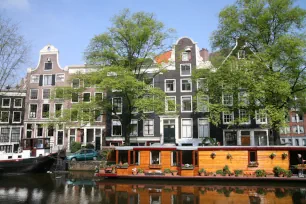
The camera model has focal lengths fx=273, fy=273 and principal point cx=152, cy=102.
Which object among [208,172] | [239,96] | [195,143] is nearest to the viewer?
[208,172]

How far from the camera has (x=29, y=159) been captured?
23.8 metres

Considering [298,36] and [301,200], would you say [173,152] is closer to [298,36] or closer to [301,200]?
[301,200]

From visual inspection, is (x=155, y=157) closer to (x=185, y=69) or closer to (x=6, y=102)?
(x=185, y=69)

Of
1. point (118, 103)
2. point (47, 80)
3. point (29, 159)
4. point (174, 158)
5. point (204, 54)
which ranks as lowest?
point (29, 159)

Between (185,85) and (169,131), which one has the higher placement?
(185,85)

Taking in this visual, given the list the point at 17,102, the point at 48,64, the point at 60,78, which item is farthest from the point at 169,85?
the point at 17,102

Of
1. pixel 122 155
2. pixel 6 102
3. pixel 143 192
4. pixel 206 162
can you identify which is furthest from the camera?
pixel 6 102

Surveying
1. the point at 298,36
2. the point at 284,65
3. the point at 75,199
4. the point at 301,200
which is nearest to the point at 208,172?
the point at 301,200

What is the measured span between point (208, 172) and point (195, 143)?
35.4 ft

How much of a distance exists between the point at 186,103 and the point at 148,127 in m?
5.15

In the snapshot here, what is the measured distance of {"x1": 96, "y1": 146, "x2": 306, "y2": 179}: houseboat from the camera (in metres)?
18.5

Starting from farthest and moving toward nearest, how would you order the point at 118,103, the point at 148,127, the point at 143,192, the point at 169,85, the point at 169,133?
the point at 118,103, the point at 169,85, the point at 148,127, the point at 169,133, the point at 143,192

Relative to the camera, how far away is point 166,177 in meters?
19.1

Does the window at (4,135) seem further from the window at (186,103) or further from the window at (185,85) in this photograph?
the window at (185,85)
